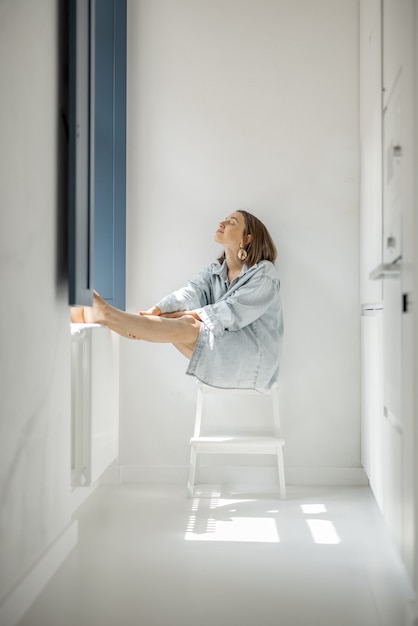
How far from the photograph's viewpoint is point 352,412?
137 inches

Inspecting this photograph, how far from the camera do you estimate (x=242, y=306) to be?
3.18 meters

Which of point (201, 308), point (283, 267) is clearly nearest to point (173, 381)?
point (201, 308)

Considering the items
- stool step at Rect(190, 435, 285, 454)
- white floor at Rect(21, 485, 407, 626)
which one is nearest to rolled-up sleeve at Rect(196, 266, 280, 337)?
stool step at Rect(190, 435, 285, 454)

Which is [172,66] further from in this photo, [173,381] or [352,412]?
[352,412]

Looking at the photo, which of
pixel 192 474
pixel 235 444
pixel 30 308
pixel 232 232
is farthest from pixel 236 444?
pixel 30 308

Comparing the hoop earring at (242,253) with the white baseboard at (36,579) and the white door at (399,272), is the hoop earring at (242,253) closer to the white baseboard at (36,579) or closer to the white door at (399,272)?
the white door at (399,272)

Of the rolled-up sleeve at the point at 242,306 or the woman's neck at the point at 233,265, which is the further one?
the woman's neck at the point at 233,265

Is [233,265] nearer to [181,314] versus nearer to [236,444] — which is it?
[181,314]

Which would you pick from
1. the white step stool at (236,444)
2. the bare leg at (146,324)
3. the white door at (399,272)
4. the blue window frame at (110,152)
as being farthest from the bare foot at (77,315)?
the white door at (399,272)

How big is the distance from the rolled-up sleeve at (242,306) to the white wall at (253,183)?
0.29 m

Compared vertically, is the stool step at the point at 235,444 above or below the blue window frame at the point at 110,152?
below

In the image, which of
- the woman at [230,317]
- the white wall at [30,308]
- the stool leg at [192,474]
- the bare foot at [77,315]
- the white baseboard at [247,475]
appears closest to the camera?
the white wall at [30,308]

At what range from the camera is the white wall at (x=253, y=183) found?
3502mm

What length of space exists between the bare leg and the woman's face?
1.43ft
